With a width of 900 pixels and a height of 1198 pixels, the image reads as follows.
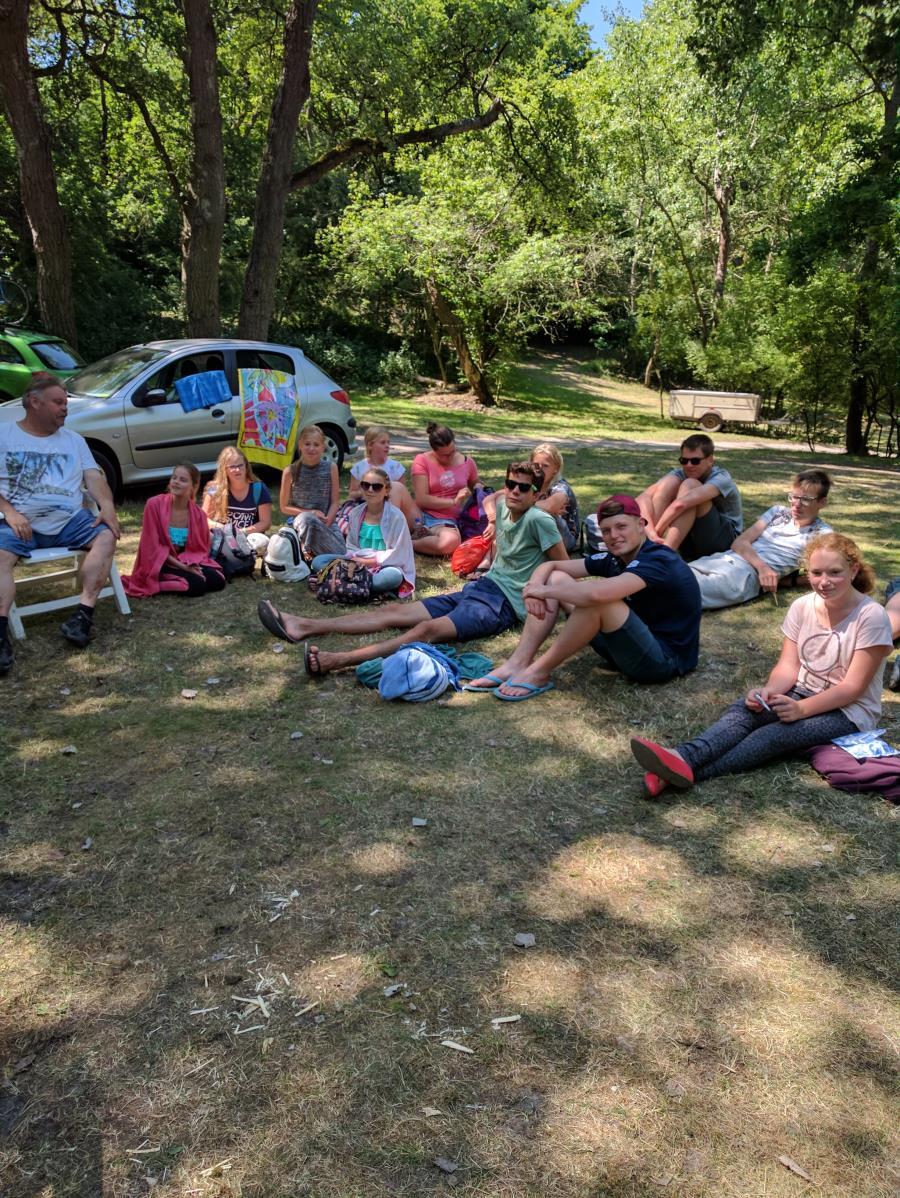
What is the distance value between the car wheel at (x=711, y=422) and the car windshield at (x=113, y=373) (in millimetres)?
16051

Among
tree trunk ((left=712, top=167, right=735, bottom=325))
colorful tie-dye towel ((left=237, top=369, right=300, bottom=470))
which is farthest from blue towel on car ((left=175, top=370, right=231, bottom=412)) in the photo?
tree trunk ((left=712, top=167, right=735, bottom=325))

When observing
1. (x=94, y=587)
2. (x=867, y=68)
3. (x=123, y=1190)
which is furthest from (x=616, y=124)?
(x=123, y=1190)

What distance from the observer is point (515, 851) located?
141 inches

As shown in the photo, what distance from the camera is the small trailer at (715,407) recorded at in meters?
21.5

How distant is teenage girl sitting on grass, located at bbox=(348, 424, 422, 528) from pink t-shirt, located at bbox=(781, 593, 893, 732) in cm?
342

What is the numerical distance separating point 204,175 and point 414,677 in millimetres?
9130

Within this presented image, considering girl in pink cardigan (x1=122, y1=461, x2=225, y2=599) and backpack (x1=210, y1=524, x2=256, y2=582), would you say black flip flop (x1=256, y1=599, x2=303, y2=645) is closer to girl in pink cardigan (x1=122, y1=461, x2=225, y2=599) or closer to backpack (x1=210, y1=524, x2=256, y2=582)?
girl in pink cardigan (x1=122, y1=461, x2=225, y2=599)

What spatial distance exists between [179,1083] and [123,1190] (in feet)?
1.02

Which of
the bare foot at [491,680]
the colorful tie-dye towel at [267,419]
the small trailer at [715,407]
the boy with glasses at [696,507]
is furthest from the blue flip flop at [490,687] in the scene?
the small trailer at [715,407]

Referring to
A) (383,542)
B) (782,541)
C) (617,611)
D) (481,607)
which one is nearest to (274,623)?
(383,542)

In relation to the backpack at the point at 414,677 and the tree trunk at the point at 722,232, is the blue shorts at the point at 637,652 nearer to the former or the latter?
the backpack at the point at 414,677

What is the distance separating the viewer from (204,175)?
11.3 meters

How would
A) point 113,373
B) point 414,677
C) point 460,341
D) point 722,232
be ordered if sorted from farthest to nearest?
point 722,232 < point 460,341 < point 113,373 < point 414,677

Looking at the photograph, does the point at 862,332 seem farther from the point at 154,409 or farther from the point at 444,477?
the point at 154,409
